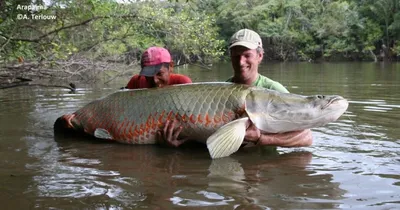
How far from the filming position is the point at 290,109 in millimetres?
3908

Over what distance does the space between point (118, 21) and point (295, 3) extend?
4491 cm

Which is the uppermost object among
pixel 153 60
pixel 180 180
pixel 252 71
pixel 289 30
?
pixel 289 30

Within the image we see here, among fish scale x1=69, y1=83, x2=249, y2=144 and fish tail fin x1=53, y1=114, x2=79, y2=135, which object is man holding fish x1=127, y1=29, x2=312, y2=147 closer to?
fish scale x1=69, y1=83, x2=249, y2=144

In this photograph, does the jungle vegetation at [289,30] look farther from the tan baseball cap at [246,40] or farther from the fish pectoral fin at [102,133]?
the tan baseball cap at [246,40]

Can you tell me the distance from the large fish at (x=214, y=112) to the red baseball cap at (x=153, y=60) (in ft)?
0.73

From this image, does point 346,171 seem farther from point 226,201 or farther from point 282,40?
point 282,40

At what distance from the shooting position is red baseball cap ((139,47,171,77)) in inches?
181

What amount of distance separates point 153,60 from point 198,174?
1.57 m

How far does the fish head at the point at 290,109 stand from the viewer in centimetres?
383

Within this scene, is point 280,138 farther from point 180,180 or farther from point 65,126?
point 65,126

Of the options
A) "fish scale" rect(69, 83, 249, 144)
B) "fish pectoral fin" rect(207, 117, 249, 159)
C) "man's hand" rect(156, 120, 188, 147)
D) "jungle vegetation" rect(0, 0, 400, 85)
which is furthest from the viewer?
"jungle vegetation" rect(0, 0, 400, 85)

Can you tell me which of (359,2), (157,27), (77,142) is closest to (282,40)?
(359,2)

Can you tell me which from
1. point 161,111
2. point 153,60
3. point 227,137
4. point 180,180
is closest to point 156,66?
point 153,60

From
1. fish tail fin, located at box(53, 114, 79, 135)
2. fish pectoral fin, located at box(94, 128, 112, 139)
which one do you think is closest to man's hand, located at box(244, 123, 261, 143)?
fish pectoral fin, located at box(94, 128, 112, 139)
